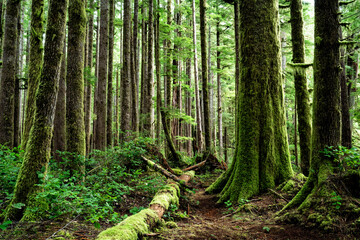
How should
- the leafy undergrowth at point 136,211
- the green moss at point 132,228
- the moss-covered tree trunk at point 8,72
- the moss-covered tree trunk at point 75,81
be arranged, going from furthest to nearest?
the moss-covered tree trunk at point 8,72
the moss-covered tree trunk at point 75,81
the leafy undergrowth at point 136,211
the green moss at point 132,228

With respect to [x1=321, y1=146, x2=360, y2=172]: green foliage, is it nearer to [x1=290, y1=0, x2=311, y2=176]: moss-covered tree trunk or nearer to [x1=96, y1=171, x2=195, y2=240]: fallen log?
[x1=96, y1=171, x2=195, y2=240]: fallen log

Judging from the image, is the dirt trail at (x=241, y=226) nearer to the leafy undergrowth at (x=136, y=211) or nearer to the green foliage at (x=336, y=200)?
the leafy undergrowth at (x=136, y=211)

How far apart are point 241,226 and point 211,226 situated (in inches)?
24.3

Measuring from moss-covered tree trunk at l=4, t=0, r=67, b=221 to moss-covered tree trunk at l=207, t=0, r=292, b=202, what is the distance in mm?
4751

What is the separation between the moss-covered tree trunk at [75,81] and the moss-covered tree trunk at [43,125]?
2478 millimetres

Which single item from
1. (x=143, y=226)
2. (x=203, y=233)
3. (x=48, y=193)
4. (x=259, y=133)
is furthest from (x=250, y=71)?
(x=48, y=193)

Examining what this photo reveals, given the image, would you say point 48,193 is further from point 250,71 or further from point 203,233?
point 250,71

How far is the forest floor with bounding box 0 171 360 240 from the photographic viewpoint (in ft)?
10.5

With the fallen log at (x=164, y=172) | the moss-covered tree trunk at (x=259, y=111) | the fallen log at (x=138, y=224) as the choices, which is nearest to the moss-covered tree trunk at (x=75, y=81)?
the fallen log at (x=164, y=172)

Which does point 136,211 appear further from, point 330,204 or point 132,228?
point 330,204

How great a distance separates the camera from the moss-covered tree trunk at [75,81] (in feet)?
22.4

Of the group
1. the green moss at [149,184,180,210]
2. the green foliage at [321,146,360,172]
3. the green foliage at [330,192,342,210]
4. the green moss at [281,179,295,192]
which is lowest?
the green moss at [149,184,180,210]

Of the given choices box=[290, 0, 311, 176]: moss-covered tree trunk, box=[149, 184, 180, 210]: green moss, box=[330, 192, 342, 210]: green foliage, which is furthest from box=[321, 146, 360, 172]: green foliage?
box=[290, 0, 311, 176]: moss-covered tree trunk

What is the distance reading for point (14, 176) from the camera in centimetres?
471
